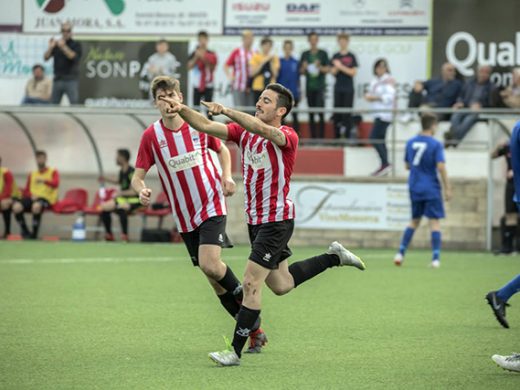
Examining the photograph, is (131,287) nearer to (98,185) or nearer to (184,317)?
(184,317)

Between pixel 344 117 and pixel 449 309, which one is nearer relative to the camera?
pixel 449 309

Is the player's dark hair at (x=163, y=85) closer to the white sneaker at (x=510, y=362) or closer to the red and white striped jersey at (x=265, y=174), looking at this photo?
the red and white striped jersey at (x=265, y=174)

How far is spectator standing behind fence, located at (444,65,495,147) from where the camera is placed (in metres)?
22.7

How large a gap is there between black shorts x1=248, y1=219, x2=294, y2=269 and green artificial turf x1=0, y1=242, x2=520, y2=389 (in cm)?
72

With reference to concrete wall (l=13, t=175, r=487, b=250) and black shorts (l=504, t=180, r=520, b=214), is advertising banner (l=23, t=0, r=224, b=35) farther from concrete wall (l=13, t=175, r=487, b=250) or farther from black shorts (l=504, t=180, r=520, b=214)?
black shorts (l=504, t=180, r=520, b=214)

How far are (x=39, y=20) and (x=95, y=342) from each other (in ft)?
63.2

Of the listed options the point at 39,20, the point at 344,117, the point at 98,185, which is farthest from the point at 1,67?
the point at 344,117

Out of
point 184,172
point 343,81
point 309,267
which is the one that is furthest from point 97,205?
point 309,267

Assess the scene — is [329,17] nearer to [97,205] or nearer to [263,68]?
[263,68]

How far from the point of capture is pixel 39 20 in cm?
2748

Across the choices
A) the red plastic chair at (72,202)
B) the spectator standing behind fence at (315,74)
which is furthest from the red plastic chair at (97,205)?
the spectator standing behind fence at (315,74)

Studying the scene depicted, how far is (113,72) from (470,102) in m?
8.64

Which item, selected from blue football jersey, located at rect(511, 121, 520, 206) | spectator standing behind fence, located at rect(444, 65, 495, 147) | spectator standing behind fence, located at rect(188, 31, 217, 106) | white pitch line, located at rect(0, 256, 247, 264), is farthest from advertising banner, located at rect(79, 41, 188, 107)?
blue football jersey, located at rect(511, 121, 520, 206)

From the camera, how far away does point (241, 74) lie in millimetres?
23781
